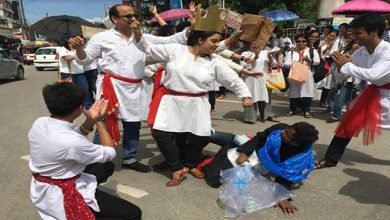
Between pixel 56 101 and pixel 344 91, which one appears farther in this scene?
pixel 344 91

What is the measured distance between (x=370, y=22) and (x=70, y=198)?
10.5 feet

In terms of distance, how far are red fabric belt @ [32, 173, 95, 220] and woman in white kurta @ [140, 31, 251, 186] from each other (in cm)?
141

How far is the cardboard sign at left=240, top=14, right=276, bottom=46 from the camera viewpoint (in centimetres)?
460

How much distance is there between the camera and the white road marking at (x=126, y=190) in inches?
148

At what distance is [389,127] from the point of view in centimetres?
392

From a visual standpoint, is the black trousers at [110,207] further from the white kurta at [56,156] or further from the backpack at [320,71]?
the backpack at [320,71]

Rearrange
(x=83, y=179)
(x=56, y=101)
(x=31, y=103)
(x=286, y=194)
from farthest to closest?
(x=31, y=103), (x=286, y=194), (x=83, y=179), (x=56, y=101)

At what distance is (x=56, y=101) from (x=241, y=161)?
208 cm

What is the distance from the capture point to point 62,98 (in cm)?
238

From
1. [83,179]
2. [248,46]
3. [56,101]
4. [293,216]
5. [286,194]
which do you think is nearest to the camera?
[56,101]

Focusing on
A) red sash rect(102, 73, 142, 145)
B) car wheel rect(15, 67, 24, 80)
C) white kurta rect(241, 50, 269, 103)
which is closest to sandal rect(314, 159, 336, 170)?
red sash rect(102, 73, 142, 145)

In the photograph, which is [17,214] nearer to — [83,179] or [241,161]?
[83,179]

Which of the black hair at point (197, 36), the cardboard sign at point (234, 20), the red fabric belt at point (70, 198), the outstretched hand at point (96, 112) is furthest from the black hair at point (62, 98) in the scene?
the cardboard sign at point (234, 20)

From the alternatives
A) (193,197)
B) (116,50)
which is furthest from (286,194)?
(116,50)
